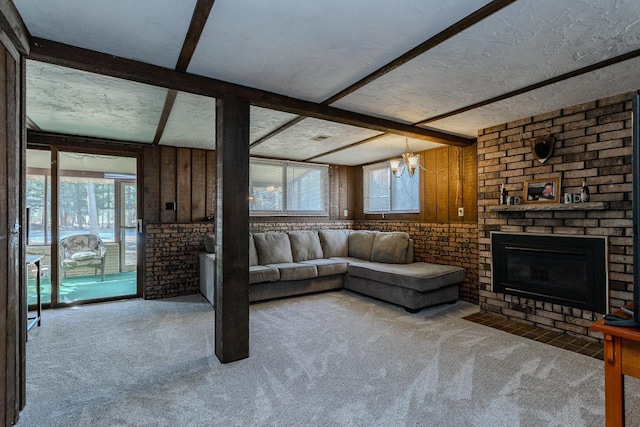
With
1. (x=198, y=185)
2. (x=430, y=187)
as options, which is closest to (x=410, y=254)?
(x=430, y=187)

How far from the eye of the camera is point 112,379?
2.45 metres

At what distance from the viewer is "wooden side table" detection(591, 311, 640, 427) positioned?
4.19ft

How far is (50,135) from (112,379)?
3.72 m

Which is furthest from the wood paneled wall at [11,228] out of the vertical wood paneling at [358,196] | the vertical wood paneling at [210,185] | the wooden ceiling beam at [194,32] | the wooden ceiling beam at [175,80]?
the vertical wood paneling at [358,196]

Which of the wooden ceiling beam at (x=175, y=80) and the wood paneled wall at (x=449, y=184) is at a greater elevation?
A: the wooden ceiling beam at (x=175, y=80)

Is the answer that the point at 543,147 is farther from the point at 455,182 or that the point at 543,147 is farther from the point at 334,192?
the point at 334,192

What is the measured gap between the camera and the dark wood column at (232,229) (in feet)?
8.96

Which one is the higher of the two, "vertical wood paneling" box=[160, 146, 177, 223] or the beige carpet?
"vertical wood paneling" box=[160, 146, 177, 223]

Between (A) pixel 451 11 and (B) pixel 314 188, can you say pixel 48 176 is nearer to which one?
(B) pixel 314 188

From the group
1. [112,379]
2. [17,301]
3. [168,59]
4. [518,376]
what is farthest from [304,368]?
[168,59]

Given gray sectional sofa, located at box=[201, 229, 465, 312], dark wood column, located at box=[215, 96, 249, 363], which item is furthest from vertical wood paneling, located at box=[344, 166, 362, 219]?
dark wood column, located at box=[215, 96, 249, 363]

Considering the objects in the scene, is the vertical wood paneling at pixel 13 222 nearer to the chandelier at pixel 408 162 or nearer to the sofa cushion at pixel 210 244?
the sofa cushion at pixel 210 244

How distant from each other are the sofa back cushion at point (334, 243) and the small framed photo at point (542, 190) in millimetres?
3166

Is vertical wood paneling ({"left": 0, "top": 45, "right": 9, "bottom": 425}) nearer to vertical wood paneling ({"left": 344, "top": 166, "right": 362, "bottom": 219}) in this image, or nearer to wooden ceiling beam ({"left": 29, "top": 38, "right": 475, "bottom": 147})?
wooden ceiling beam ({"left": 29, "top": 38, "right": 475, "bottom": 147})
